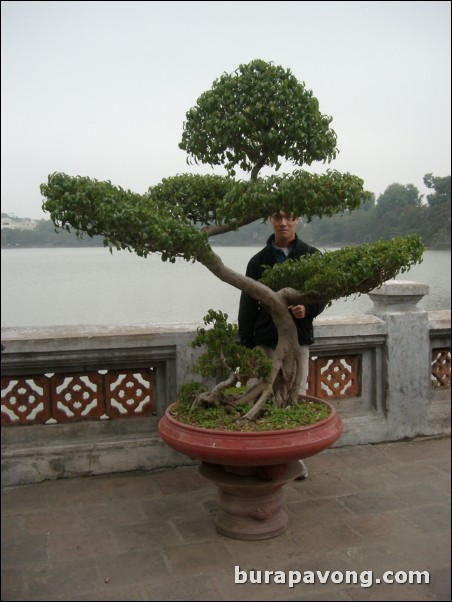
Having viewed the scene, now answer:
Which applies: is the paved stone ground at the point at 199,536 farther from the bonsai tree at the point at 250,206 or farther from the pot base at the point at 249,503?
the bonsai tree at the point at 250,206

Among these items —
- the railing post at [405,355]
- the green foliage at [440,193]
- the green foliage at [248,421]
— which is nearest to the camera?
the green foliage at [248,421]

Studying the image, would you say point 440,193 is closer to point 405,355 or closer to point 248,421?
point 405,355

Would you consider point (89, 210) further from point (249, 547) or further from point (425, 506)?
point (425, 506)

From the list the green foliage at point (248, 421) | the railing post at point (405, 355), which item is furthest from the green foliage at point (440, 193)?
the green foliage at point (248, 421)

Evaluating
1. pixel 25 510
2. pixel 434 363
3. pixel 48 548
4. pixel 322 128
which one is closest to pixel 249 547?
pixel 48 548

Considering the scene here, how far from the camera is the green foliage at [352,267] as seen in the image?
301 centimetres

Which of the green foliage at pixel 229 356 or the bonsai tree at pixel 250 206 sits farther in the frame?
the green foliage at pixel 229 356

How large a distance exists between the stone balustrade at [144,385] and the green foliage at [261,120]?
4.63ft

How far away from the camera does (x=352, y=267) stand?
119 inches

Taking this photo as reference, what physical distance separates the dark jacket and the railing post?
1.08 m

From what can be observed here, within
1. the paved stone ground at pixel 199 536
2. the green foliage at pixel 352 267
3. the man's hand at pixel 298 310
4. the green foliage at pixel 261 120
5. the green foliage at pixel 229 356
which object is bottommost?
the paved stone ground at pixel 199 536

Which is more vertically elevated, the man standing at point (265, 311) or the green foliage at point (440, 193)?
the green foliage at point (440, 193)

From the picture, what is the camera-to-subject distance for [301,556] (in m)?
2.92

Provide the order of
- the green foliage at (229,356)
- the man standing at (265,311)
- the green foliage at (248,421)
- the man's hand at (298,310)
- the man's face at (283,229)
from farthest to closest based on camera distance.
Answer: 1. the man standing at (265,311)
2. the man's face at (283,229)
3. the man's hand at (298,310)
4. the green foliage at (229,356)
5. the green foliage at (248,421)
